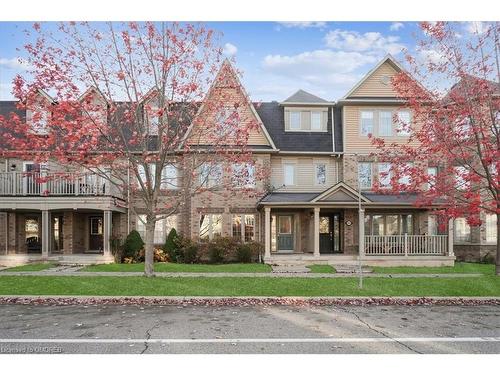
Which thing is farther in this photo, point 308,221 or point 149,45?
point 308,221

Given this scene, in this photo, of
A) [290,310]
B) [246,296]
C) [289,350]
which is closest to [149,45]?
[246,296]

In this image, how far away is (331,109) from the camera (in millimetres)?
23953

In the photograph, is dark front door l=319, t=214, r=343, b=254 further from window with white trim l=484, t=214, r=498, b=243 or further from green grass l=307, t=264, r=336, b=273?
window with white trim l=484, t=214, r=498, b=243

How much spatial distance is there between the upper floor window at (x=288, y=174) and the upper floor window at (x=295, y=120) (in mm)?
2260

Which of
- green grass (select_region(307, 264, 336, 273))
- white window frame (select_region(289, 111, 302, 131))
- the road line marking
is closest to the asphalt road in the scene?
the road line marking

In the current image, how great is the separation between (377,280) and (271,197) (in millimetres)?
8126

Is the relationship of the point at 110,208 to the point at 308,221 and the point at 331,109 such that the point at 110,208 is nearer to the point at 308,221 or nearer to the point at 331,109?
the point at 308,221

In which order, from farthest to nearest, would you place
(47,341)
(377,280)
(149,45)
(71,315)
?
(377,280) < (149,45) < (71,315) < (47,341)

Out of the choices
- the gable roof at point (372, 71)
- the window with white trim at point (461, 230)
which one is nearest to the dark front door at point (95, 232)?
the gable roof at point (372, 71)

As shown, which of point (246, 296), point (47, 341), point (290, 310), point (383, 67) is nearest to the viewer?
point (47, 341)

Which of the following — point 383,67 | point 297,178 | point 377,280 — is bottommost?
point 377,280

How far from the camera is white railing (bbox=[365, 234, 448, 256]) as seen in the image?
20734 millimetres

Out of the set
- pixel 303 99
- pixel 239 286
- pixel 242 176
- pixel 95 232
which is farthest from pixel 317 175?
pixel 95 232

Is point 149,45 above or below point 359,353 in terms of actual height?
above
